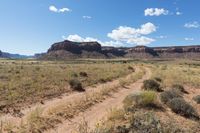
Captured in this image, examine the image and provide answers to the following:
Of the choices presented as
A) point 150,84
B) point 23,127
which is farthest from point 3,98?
point 150,84

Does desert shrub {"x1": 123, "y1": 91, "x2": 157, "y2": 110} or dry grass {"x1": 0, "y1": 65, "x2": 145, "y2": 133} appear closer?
dry grass {"x1": 0, "y1": 65, "x2": 145, "y2": 133}

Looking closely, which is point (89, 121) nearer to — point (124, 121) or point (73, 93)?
point (124, 121)

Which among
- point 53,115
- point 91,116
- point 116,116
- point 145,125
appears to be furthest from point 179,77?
point 145,125

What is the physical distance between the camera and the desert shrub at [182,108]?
45.3ft

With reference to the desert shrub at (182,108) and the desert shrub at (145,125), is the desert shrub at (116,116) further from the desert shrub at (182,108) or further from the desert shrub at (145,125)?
the desert shrub at (182,108)

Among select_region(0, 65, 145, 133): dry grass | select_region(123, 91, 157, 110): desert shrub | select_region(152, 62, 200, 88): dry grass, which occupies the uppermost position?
select_region(123, 91, 157, 110): desert shrub

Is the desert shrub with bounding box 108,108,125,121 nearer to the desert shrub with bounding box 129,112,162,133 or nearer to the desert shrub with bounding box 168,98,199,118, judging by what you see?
the desert shrub with bounding box 129,112,162,133

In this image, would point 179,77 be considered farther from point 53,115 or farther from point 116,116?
point 53,115

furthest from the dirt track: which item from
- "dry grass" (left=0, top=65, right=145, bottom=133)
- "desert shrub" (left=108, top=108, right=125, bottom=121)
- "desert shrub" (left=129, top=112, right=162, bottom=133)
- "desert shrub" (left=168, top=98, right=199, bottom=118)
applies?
"desert shrub" (left=168, top=98, right=199, bottom=118)

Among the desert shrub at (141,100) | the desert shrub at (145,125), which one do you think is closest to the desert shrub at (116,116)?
the desert shrub at (145,125)

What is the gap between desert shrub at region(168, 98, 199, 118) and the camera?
45.3ft

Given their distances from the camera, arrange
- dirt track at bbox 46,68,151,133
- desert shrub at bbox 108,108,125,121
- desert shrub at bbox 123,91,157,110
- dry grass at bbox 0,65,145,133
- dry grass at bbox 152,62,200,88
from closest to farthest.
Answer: dry grass at bbox 0,65,145,133 → dirt track at bbox 46,68,151,133 → desert shrub at bbox 108,108,125,121 → desert shrub at bbox 123,91,157,110 → dry grass at bbox 152,62,200,88

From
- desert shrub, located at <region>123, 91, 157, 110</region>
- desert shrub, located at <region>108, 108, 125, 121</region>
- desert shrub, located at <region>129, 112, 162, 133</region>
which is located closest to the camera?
desert shrub, located at <region>129, 112, 162, 133</region>

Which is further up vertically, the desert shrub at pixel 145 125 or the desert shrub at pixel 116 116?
the desert shrub at pixel 145 125
